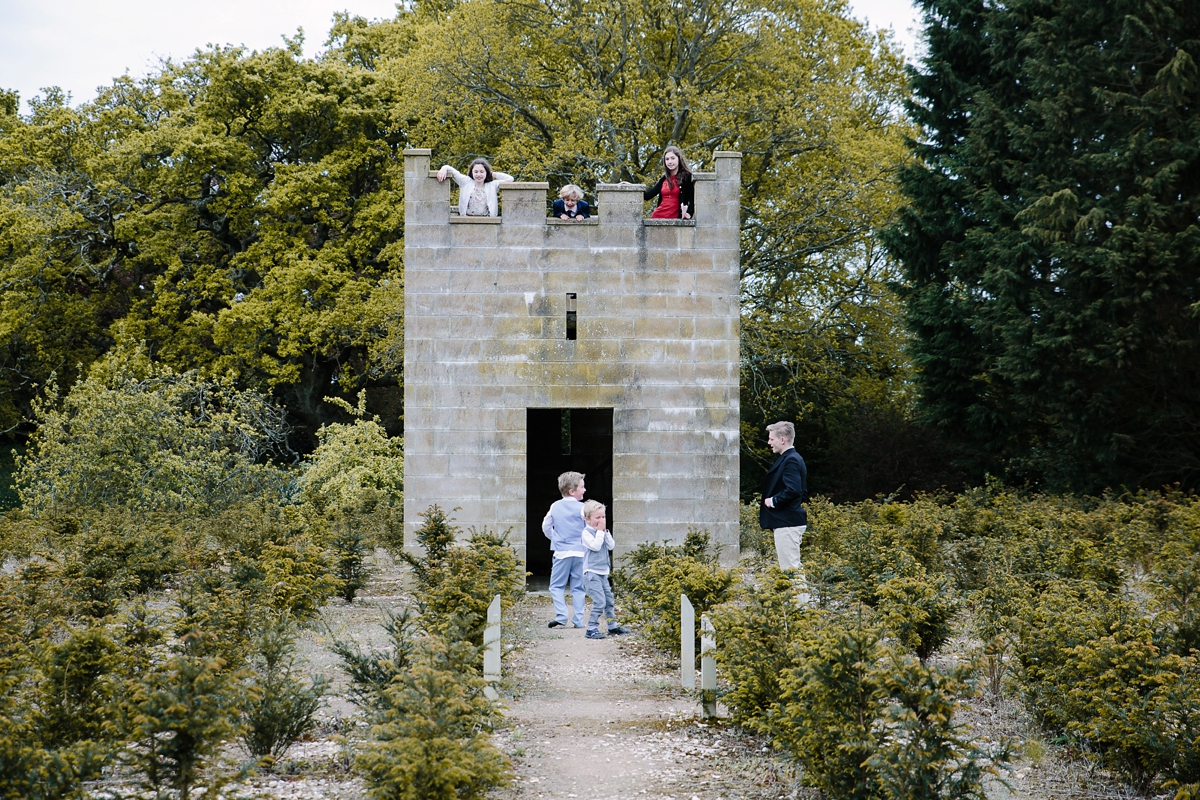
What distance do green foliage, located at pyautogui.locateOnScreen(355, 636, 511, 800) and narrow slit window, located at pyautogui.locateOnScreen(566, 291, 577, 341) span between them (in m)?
6.95

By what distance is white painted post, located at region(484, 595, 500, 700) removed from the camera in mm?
6957

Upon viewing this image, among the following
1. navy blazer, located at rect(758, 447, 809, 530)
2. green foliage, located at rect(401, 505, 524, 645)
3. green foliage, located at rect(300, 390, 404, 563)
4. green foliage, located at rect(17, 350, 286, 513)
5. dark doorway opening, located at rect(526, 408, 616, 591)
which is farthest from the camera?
green foliage, located at rect(300, 390, 404, 563)

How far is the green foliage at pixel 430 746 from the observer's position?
4555 mm

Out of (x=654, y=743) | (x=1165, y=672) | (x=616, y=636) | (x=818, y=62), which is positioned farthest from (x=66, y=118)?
(x=1165, y=672)

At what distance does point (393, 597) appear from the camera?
12250 mm

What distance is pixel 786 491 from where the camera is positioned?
9.10 m

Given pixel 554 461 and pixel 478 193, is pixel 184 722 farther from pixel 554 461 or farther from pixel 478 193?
pixel 554 461

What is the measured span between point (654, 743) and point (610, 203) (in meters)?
7.16

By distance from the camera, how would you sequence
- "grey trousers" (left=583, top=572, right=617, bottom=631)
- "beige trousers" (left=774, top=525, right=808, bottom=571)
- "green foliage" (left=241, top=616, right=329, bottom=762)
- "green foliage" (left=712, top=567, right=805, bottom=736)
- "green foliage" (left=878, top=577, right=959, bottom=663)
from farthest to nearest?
1. "grey trousers" (left=583, top=572, right=617, bottom=631)
2. "beige trousers" (left=774, top=525, right=808, bottom=571)
3. "green foliage" (left=878, top=577, right=959, bottom=663)
4. "green foliage" (left=712, top=567, right=805, bottom=736)
5. "green foliage" (left=241, top=616, right=329, bottom=762)

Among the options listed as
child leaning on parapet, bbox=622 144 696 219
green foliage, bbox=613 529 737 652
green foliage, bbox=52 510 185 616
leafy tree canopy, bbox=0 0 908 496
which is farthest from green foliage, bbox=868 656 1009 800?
leafy tree canopy, bbox=0 0 908 496

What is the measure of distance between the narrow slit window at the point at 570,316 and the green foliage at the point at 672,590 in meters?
2.73

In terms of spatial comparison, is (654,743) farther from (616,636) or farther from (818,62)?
(818,62)

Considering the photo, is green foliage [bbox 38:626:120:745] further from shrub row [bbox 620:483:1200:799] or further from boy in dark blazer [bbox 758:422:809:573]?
boy in dark blazer [bbox 758:422:809:573]

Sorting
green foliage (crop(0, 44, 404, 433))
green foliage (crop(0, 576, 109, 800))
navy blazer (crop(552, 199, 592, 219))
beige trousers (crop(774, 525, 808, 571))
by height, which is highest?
green foliage (crop(0, 44, 404, 433))
